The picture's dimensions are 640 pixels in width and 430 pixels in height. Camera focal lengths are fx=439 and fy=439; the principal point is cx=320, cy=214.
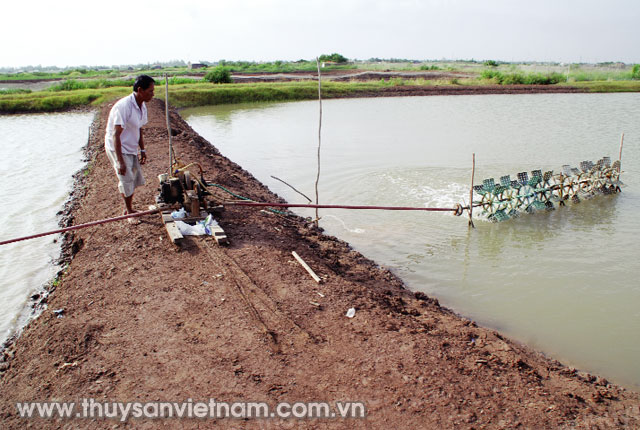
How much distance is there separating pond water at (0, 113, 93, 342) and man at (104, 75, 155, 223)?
1899 mm

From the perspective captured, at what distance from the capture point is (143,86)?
4.87m

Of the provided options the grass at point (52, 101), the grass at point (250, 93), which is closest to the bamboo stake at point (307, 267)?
the grass at point (52, 101)

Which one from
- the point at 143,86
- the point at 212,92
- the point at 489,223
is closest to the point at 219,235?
the point at 143,86

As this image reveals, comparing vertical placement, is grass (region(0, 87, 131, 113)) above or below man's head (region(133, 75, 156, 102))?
above

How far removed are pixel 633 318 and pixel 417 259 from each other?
9.16 feet

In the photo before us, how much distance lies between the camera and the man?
193 inches

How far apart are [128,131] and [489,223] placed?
20.8 feet

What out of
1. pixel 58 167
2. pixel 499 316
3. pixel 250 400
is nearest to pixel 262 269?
pixel 250 400

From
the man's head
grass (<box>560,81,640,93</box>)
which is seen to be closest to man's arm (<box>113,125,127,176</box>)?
the man's head

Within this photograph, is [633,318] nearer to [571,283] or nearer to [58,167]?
[571,283]

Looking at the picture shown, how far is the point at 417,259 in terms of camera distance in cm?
684

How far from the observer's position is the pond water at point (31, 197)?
5.91 meters

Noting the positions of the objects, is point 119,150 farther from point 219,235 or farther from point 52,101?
point 52,101

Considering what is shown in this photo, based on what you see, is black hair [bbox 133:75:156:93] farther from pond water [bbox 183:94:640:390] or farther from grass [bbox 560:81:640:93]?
grass [bbox 560:81:640:93]
